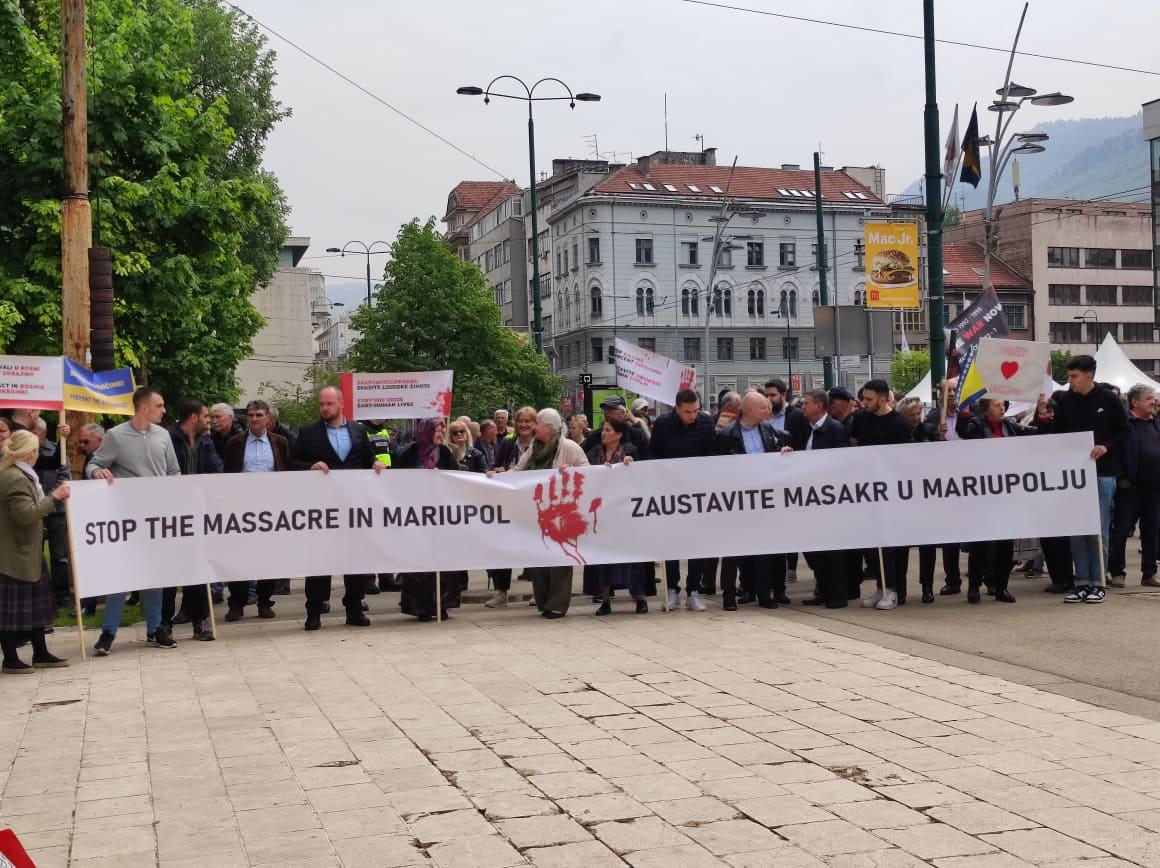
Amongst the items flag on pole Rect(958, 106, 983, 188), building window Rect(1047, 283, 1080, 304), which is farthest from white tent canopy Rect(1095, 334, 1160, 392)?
building window Rect(1047, 283, 1080, 304)

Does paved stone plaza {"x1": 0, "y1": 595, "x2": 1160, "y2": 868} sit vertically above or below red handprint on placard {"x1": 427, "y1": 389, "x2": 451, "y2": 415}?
below

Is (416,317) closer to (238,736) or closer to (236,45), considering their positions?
(236,45)

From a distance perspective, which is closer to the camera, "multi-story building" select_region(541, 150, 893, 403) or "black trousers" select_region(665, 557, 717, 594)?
"black trousers" select_region(665, 557, 717, 594)

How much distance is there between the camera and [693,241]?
9662 cm

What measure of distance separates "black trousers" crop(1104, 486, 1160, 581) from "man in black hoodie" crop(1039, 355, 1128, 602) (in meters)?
0.30

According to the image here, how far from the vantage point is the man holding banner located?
11.4 metres

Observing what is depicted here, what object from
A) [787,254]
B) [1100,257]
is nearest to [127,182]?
[787,254]

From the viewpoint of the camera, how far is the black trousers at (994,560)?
12.7 meters

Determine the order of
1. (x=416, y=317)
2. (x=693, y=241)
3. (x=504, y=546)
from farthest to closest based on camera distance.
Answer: (x=693, y=241) < (x=416, y=317) < (x=504, y=546)

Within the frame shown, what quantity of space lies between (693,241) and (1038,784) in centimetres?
9182

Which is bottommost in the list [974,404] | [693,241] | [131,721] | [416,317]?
[131,721]

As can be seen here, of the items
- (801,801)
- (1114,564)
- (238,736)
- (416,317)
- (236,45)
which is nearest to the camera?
(801,801)

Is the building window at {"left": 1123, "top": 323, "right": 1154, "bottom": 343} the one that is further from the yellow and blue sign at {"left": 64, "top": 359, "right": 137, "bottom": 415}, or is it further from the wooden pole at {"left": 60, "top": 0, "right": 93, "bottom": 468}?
the yellow and blue sign at {"left": 64, "top": 359, "right": 137, "bottom": 415}

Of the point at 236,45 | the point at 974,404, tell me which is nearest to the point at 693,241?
the point at 236,45
